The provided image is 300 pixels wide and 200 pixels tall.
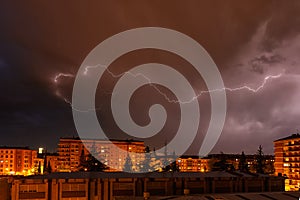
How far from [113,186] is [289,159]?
286 ft

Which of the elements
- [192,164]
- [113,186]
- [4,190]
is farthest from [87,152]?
[113,186]

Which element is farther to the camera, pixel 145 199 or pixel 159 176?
pixel 159 176

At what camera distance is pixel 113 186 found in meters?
44.9

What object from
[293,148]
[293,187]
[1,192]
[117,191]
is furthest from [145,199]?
[293,148]

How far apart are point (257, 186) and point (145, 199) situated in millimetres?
24787

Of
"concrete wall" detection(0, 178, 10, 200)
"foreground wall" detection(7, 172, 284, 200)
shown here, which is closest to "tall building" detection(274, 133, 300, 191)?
"foreground wall" detection(7, 172, 284, 200)

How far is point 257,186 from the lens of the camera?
51.4m

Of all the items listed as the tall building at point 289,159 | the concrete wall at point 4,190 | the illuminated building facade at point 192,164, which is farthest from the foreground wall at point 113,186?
the illuminated building facade at point 192,164

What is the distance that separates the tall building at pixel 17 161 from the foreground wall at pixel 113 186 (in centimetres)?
13102

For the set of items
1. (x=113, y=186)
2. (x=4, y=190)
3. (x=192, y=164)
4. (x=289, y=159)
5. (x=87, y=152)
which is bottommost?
(x=192, y=164)

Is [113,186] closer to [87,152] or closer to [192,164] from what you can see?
[87,152]

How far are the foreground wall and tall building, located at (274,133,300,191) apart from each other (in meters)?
67.1

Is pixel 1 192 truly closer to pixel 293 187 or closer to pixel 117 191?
pixel 117 191

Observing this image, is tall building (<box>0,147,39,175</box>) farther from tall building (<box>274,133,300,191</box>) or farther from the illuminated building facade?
tall building (<box>274,133,300,191</box>)
